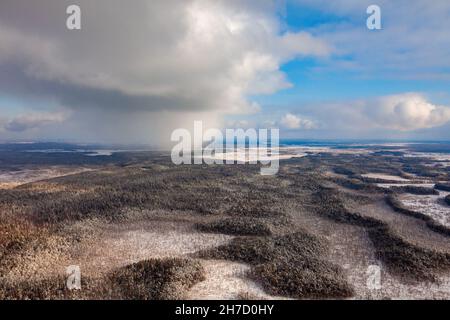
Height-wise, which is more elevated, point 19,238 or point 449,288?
point 19,238

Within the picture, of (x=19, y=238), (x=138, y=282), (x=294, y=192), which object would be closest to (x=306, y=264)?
(x=138, y=282)

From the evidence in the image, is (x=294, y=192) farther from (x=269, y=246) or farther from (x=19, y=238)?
(x=19, y=238)

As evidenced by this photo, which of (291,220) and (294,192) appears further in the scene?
(294,192)

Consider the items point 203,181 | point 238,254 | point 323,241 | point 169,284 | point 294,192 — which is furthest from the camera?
point 203,181

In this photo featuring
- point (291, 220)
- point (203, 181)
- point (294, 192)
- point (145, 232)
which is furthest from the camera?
point (203, 181)

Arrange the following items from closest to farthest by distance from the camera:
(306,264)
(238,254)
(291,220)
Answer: (306,264)
(238,254)
(291,220)

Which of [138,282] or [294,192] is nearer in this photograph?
[138,282]
